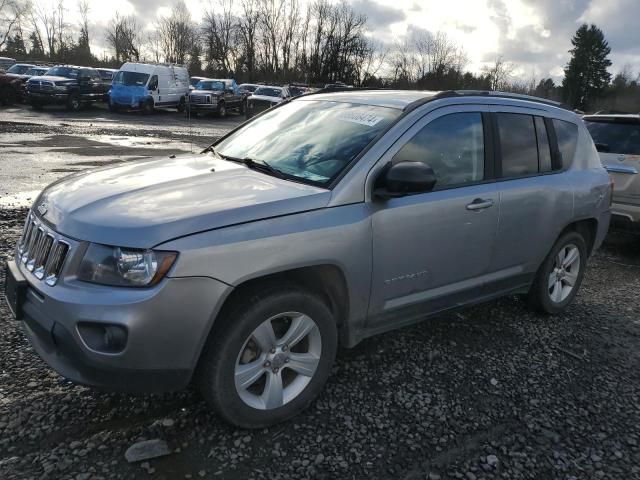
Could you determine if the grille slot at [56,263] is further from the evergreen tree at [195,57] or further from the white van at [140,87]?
the evergreen tree at [195,57]

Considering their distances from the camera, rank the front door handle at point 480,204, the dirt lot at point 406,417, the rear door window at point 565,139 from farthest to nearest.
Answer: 1. the rear door window at point 565,139
2. the front door handle at point 480,204
3. the dirt lot at point 406,417

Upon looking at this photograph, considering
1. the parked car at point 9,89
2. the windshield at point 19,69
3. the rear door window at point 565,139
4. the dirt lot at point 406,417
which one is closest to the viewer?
Result: the dirt lot at point 406,417

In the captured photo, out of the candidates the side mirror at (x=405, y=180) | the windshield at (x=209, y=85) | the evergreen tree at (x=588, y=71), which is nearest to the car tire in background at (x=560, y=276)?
the side mirror at (x=405, y=180)

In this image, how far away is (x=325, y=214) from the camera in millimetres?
2848

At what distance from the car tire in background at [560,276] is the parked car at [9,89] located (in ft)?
89.0

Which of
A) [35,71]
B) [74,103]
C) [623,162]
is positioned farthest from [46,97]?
[623,162]

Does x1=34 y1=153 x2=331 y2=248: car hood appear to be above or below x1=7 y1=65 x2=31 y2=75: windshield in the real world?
below

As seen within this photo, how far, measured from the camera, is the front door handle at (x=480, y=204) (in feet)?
11.5

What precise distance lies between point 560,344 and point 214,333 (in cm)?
291

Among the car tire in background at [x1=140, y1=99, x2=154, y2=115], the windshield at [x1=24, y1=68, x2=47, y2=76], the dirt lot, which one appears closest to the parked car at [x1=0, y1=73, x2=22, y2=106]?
the windshield at [x1=24, y1=68, x2=47, y2=76]

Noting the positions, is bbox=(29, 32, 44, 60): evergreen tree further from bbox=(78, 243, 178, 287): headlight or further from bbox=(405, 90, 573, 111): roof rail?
bbox=(78, 243, 178, 287): headlight

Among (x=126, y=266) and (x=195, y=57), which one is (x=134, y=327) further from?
(x=195, y=57)

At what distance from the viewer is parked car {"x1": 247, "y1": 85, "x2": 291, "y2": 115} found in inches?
1034

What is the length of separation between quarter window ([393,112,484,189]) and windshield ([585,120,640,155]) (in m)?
4.14
